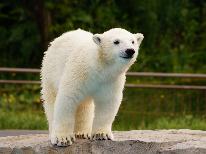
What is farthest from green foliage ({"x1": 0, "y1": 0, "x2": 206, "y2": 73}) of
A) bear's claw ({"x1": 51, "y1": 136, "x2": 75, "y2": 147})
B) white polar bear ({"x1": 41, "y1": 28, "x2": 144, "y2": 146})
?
bear's claw ({"x1": 51, "y1": 136, "x2": 75, "y2": 147})

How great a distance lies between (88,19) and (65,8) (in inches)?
41.6

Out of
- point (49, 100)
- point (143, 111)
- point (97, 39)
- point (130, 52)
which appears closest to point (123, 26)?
point (143, 111)

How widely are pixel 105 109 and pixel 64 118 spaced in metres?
0.45

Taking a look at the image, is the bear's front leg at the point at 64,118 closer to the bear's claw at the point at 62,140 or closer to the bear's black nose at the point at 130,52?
the bear's claw at the point at 62,140

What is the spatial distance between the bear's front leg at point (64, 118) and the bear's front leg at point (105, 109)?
0.24m

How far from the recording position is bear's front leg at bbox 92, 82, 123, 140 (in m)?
8.17

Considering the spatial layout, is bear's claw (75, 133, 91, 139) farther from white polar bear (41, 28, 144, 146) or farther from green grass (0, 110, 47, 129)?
green grass (0, 110, 47, 129)

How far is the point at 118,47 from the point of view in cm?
788

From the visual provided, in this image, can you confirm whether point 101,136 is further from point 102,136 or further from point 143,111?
point 143,111

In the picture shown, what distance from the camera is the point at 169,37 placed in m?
24.4

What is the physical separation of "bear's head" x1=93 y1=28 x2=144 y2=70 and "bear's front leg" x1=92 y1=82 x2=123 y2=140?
Answer: 0.37m

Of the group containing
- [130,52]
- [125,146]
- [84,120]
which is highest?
[130,52]

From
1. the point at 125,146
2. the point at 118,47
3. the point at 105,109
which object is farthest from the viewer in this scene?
the point at 125,146

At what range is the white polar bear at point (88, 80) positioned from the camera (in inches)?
314
